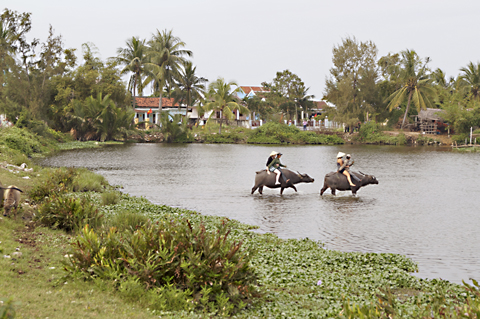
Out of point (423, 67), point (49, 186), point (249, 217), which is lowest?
point (249, 217)

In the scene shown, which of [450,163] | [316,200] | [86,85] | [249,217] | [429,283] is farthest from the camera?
[86,85]

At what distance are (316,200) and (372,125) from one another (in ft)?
172

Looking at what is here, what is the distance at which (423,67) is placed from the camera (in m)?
67.9

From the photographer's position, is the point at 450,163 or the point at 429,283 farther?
the point at 450,163

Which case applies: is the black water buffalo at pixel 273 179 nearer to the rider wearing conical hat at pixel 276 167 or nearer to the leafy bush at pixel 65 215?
the rider wearing conical hat at pixel 276 167

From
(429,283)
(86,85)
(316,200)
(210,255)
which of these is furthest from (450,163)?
(86,85)

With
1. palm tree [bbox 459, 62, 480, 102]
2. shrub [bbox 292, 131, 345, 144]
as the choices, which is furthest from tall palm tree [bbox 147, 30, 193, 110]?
palm tree [bbox 459, 62, 480, 102]

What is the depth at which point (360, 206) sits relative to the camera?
17.6m

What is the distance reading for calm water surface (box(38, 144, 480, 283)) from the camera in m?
11.5

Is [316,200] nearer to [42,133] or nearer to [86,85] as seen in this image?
[42,133]

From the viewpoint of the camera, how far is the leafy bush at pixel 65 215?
10445mm

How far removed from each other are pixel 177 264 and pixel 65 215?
15.6ft

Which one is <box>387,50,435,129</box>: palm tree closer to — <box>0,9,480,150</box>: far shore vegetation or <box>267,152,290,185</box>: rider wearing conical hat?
<box>0,9,480,150</box>: far shore vegetation

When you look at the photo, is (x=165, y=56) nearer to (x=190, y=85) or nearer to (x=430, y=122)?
(x=190, y=85)
